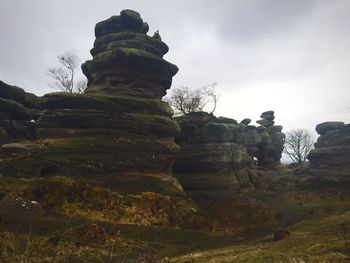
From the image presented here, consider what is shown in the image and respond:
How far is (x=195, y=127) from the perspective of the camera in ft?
174

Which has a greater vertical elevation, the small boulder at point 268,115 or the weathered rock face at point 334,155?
the small boulder at point 268,115

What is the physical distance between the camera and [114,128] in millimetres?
38344

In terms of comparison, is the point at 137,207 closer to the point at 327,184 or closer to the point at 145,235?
the point at 145,235

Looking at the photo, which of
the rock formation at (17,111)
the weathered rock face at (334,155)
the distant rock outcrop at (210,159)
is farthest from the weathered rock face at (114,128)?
the weathered rock face at (334,155)

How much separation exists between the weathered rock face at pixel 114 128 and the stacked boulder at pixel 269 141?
38.9 meters

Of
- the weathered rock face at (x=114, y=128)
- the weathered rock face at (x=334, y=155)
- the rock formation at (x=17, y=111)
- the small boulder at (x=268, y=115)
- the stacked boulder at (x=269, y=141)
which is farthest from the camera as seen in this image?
the small boulder at (x=268, y=115)

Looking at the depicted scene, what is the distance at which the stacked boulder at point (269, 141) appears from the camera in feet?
267

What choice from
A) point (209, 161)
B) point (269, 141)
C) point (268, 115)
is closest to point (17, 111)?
point (209, 161)

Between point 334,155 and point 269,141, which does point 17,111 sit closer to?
point 334,155

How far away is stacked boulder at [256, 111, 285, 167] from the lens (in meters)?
81.5

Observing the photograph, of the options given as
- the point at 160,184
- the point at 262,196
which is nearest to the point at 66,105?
the point at 160,184

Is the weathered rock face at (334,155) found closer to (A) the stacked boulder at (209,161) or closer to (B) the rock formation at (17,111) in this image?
(A) the stacked boulder at (209,161)

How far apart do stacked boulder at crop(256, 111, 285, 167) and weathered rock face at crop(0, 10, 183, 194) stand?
128 feet

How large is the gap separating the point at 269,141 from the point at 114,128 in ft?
172
